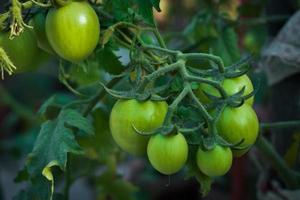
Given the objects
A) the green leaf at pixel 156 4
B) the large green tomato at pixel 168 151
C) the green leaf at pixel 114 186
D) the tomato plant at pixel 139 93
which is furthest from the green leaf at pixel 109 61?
the green leaf at pixel 114 186

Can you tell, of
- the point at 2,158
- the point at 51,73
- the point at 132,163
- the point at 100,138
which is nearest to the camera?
the point at 100,138

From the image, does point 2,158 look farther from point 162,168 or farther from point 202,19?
point 162,168

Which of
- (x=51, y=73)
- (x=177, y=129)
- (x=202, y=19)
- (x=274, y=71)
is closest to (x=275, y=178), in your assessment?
(x=274, y=71)

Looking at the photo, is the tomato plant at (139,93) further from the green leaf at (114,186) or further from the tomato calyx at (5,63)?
the green leaf at (114,186)

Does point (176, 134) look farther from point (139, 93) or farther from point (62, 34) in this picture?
point (62, 34)

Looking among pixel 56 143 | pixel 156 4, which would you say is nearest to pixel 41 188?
pixel 56 143

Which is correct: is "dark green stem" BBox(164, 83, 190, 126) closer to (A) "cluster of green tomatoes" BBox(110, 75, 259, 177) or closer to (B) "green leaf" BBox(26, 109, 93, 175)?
(A) "cluster of green tomatoes" BBox(110, 75, 259, 177)
